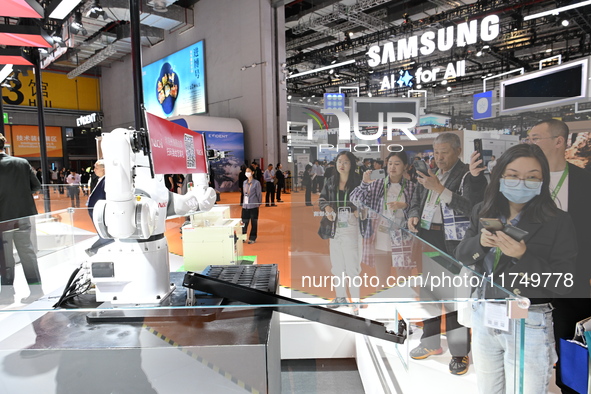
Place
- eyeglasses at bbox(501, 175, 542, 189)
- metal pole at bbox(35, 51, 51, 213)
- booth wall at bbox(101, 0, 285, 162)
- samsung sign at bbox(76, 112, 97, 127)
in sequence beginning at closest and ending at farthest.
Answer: eyeglasses at bbox(501, 175, 542, 189) < metal pole at bbox(35, 51, 51, 213) < booth wall at bbox(101, 0, 285, 162) < samsung sign at bbox(76, 112, 97, 127)

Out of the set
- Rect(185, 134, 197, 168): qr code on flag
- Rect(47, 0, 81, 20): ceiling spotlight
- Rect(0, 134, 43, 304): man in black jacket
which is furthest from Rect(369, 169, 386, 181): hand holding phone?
Rect(47, 0, 81, 20): ceiling spotlight

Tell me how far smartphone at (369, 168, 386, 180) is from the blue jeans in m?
1.71

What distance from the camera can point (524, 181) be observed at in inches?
77.3

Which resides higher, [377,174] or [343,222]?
[377,174]

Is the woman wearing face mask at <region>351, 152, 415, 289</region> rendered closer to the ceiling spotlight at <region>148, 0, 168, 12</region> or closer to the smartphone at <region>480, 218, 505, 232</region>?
the smartphone at <region>480, 218, 505, 232</region>

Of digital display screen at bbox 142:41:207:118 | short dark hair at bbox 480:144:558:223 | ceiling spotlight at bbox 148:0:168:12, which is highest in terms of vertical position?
ceiling spotlight at bbox 148:0:168:12

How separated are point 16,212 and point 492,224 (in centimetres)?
391

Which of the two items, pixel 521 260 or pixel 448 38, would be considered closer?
pixel 521 260

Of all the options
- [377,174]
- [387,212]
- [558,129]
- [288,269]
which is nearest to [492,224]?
[558,129]

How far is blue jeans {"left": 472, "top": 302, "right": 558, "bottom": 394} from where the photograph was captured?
3.22 ft

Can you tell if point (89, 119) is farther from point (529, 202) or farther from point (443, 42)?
point (529, 202)

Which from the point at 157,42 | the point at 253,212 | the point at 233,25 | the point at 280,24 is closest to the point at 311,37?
the point at 280,24

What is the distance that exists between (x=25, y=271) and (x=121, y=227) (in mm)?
2168

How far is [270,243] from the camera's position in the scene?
3549 mm
